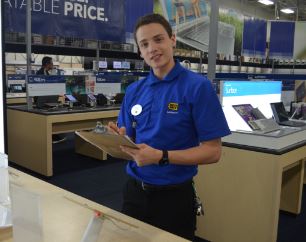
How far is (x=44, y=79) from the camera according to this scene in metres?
4.75

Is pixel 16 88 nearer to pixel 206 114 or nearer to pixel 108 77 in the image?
pixel 108 77

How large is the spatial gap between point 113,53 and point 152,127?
5.53 m

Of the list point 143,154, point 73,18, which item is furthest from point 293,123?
point 73,18

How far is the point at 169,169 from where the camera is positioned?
4.90ft

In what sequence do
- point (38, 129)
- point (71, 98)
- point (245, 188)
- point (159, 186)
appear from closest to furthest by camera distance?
point (159, 186) → point (245, 188) → point (38, 129) → point (71, 98)

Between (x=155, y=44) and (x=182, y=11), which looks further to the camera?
(x=182, y=11)

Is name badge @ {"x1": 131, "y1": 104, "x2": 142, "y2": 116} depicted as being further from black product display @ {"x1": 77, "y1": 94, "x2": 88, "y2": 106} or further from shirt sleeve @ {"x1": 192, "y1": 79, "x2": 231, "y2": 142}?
black product display @ {"x1": 77, "y1": 94, "x2": 88, "y2": 106}

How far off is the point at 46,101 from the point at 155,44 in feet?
12.1

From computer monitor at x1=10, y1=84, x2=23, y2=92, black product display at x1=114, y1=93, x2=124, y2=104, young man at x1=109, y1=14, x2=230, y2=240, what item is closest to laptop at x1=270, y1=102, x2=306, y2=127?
young man at x1=109, y1=14, x2=230, y2=240

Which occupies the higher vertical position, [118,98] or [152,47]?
[152,47]

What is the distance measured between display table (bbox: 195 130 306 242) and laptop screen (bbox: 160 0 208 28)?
4842 mm

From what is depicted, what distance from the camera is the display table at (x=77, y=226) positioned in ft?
3.83

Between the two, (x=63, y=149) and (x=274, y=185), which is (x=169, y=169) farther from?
(x=63, y=149)

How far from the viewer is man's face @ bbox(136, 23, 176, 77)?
141 centimetres
